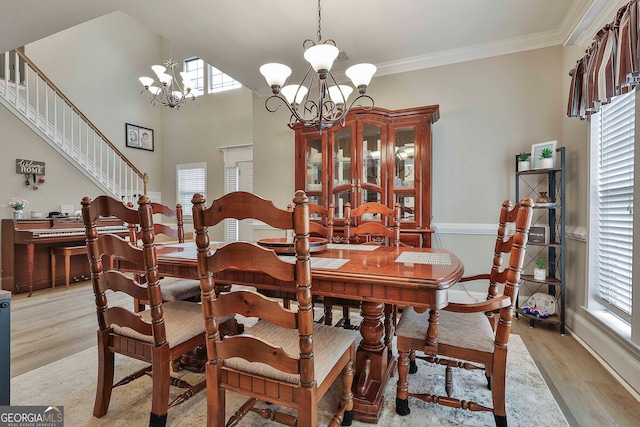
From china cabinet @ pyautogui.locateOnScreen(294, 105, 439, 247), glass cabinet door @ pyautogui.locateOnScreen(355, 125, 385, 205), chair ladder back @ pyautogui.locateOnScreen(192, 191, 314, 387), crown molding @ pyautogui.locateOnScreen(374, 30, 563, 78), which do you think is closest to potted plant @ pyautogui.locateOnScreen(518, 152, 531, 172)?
china cabinet @ pyautogui.locateOnScreen(294, 105, 439, 247)

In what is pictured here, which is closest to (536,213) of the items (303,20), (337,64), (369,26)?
(369,26)

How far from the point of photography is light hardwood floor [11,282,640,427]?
5.09 ft

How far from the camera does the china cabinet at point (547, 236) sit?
100 inches

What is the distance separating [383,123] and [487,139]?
1068 millimetres

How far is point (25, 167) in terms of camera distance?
4.23 m

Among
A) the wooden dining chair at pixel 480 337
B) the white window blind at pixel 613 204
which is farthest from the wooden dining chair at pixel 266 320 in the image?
the white window blind at pixel 613 204

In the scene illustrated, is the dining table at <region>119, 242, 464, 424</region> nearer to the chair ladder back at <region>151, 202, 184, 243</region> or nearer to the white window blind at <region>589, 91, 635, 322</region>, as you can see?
the chair ladder back at <region>151, 202, 184, 243</region>

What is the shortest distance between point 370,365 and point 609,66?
2199 mm

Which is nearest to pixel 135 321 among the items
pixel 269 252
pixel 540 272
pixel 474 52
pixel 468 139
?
pixel 269 252

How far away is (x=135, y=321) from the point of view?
131cm

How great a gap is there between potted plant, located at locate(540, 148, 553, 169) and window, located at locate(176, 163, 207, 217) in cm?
587

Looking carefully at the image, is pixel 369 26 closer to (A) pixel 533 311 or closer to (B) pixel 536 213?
(B) pixel 536 213

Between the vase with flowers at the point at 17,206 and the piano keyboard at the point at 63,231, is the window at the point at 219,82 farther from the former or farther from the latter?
the vase with flowers at the point at 17,206

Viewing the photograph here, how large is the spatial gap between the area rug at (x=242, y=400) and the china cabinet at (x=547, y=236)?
84 cm
